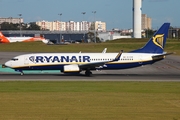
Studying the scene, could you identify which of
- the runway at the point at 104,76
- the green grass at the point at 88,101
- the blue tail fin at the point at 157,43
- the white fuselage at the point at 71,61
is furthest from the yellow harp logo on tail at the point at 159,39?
the green grass at the point at 88,101

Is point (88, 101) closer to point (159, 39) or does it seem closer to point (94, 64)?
point (94, 64)

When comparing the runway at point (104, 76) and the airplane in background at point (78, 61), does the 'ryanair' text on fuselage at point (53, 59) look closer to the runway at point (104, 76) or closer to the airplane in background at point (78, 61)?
the airplane in background at point (78, 61)

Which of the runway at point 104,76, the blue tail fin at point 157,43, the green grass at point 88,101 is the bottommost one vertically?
the runway at point 104,76

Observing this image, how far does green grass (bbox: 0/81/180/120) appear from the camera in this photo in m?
22.0

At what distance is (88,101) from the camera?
27.2m

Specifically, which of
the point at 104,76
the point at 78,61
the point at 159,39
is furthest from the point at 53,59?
the point at 159,39

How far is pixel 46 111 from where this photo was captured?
2309 centimetres

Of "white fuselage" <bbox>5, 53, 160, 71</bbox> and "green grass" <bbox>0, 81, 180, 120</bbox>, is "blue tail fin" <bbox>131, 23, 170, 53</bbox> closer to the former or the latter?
"white fuselage" <bbox>5, 53, 160, 71</bbox>

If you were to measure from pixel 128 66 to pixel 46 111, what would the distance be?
27.9 metres

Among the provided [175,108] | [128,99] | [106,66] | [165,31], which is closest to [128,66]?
[106,66]

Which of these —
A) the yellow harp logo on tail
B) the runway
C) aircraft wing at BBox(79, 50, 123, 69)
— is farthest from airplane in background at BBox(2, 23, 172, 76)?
the yellow harp logo on tail

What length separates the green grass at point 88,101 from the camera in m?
22.0

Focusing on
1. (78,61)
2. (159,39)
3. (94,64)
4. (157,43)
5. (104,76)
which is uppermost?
(159,39)

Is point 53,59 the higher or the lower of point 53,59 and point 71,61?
the higher
